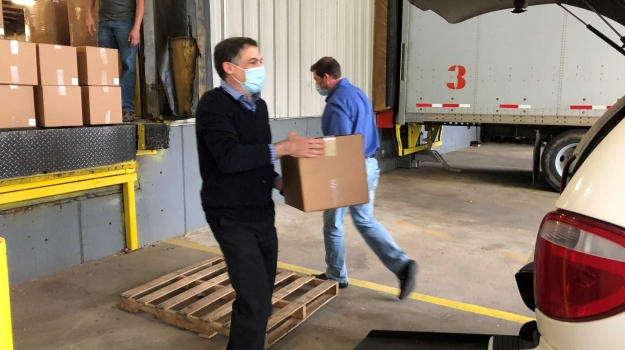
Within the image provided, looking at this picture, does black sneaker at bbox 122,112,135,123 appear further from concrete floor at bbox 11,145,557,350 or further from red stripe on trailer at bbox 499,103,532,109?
red stripe on trailer at bbox 499,103,532,109

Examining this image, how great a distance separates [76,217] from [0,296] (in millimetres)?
2772

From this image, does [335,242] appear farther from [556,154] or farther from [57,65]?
[556,154]

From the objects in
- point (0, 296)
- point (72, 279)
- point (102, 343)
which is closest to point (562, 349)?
point (0, 296)

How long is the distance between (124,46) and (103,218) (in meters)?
1.71

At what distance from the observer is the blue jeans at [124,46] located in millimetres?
4828

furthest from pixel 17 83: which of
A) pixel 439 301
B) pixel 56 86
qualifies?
pixel 439 301

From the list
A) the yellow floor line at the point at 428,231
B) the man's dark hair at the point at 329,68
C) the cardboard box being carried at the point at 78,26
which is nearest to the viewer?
the man's dark hair at the point at 329,68

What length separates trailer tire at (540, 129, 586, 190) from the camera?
780 centimetres

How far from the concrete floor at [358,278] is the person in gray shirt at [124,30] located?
170 centimetres

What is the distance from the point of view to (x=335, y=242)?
12.4 ft

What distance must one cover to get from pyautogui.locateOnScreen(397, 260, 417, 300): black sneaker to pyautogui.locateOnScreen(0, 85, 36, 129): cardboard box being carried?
3.01m

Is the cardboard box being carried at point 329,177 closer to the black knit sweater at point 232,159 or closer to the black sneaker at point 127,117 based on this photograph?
the black knit sweater at point 232,159

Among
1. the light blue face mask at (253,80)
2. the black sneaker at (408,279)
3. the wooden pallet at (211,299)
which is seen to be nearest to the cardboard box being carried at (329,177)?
the light blue face mask at (253,80)

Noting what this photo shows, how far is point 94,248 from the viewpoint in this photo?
178 inches
